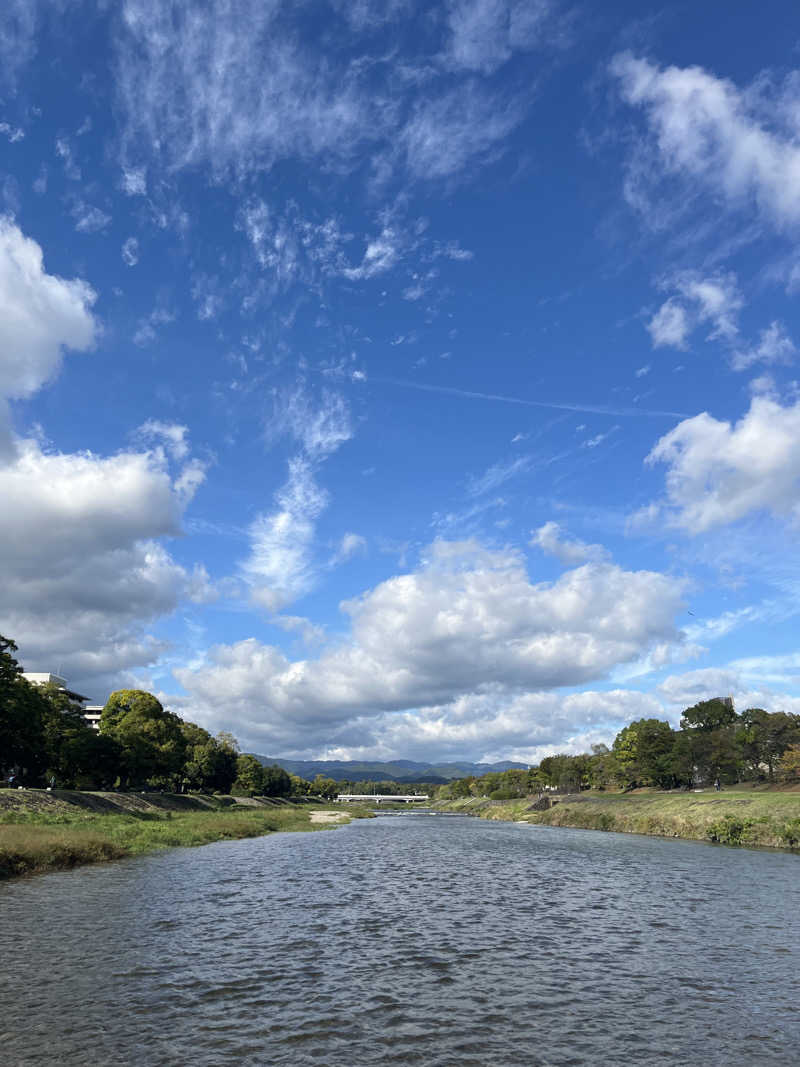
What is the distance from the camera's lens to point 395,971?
73.9ft

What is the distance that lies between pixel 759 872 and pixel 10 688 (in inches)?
3127

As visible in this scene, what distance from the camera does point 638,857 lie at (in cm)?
6081

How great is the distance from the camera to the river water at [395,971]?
52.0 ft

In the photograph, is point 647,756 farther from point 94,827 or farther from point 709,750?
point 94,827

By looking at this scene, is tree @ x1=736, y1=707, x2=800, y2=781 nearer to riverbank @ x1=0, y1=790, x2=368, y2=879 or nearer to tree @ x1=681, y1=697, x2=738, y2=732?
tree @ x1=681, y1=697, x2=738, y2=732

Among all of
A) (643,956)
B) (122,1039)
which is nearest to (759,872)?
(643,956)

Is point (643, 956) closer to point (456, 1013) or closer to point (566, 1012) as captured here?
point (566, 1012)

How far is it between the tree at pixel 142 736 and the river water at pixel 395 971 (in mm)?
71659

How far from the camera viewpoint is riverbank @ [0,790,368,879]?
4295 centimetres

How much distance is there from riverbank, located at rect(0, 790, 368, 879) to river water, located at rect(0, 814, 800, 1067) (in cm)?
291

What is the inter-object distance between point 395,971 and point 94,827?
5221 centimetres

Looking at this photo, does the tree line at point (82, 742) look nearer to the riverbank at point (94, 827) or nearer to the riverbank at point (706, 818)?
the riverbank at point (94, 827)

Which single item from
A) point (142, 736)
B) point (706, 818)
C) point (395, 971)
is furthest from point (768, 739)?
point (395, 971)

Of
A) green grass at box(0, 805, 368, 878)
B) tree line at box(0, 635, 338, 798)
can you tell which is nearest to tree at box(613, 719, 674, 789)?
green grass at box(0, 805, 368, 878)
